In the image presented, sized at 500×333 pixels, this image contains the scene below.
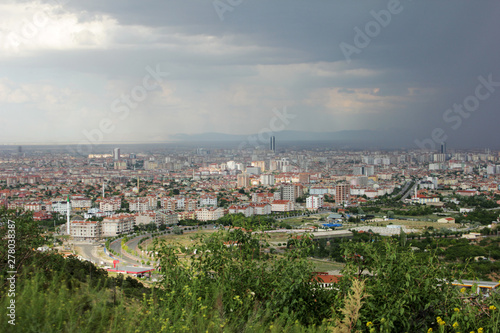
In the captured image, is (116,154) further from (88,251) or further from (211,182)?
(88,251)

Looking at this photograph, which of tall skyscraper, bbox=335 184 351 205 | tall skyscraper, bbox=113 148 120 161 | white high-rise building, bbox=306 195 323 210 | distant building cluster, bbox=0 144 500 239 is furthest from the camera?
tall skyscraper, bbox=113 148 120 161

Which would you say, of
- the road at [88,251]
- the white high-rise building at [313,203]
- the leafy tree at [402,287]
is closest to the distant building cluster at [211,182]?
the white high-rise building at [313,203]

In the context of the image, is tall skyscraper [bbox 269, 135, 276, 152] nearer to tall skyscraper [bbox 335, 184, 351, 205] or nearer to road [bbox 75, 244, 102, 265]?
tall skyscraper [bbox 335, 184, 351, 205]

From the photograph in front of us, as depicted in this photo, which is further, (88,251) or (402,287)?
(88,251)

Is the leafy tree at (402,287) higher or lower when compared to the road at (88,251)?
higher

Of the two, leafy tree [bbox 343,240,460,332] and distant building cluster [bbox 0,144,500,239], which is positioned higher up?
leafy tree [bbox 343,240,460,332]

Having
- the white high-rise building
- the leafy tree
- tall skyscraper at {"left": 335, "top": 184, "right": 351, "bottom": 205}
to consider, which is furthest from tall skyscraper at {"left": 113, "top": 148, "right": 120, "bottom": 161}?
the leafy tree

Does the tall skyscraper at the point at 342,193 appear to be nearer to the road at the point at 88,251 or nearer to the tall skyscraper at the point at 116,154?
the road at the point at 88,251

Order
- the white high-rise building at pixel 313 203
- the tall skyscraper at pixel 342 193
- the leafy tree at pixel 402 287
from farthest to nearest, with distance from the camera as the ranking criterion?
1. the tall skyscraper at pixel 342 193
2. the white high-rise building at pixel 313 203
3. the leafy tree at pixel 402 287

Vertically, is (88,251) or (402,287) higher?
(402,287)

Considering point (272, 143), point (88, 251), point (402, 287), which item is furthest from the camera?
point (272, 143)

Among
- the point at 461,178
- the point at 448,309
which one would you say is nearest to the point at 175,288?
the point at 448,309

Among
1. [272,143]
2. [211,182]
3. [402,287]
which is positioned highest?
[272,143]

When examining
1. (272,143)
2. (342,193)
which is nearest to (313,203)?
(342,193)
